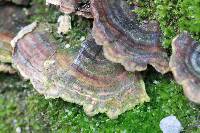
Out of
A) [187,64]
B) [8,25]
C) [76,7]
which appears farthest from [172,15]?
[8,25]

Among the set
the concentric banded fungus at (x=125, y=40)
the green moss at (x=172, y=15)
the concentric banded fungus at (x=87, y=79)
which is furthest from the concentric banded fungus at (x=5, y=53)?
the green moss at (x=172, y=15)

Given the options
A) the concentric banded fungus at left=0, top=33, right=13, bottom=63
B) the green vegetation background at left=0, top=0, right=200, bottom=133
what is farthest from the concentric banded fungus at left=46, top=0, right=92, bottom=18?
the concentric banded fungus at left=0, top=33, right=13, bottom=63

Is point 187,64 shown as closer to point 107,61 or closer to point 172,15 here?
point 172,15

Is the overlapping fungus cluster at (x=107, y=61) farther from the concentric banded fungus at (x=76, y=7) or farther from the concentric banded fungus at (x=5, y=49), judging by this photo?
the concentric banded fungus at (x=5, y=49)

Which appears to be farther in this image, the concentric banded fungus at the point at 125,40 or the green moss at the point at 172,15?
the green moss at the point at 172,15

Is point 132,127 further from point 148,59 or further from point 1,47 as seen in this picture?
point 1,47

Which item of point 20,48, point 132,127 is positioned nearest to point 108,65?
point 132,127

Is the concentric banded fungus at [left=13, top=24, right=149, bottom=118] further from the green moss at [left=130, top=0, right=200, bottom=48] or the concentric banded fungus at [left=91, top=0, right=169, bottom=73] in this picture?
the green moss at [left=130, top=0, right=200, bottom=48]
